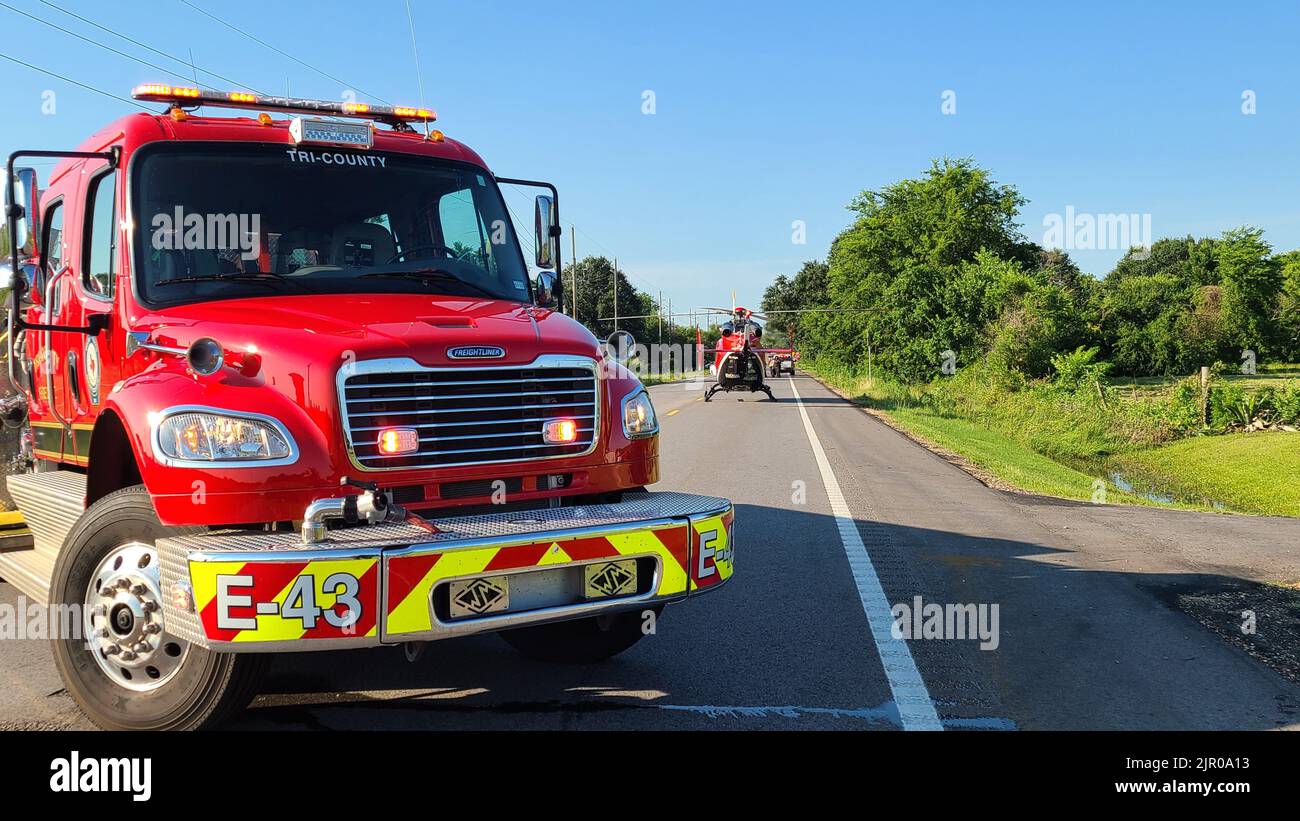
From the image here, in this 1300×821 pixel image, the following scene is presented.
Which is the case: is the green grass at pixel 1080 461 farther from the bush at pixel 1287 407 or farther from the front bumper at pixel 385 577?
the front bumper at pixel 385 577

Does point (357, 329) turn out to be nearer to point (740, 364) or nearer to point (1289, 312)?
point (740, 364)

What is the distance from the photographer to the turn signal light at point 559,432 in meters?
4.62

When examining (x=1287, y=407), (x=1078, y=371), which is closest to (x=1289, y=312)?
(x=1078, y=371)

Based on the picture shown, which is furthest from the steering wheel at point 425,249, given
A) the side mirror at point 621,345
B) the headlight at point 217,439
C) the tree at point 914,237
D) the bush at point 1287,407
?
the tree at point 914,237

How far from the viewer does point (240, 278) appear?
15.9ft

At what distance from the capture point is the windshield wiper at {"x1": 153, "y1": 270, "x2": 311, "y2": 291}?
4773 millimetres

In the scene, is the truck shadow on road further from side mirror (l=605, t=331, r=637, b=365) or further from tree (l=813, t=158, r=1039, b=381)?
tree (l=813, t=158, r=1039, b=381)

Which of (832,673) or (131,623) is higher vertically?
(131,623)

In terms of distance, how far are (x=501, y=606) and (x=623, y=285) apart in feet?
327

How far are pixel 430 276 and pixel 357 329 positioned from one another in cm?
114

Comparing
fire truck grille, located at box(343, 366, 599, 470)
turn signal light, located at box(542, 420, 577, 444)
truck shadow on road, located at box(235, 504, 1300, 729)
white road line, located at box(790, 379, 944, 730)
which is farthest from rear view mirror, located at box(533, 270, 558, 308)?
white road line, located at box(790, 379, 944, 730)

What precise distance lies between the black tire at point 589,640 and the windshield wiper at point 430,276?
178 cm

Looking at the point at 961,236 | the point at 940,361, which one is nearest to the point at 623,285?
the point at 961,236
